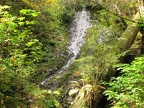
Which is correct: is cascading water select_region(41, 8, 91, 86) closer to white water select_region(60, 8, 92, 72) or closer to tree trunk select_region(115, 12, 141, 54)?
white water select_region(60, 8, 92, 72)

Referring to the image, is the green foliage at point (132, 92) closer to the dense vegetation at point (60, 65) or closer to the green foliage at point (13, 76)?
the dense vegetation at point (60, 65)

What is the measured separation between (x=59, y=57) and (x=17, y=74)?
7.23 m

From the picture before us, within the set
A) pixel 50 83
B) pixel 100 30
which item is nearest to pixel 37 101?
pixel 100 30

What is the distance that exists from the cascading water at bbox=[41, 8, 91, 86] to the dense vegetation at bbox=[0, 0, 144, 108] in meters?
0.44

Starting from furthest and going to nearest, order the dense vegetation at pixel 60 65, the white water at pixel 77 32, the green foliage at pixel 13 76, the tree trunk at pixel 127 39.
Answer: the white water at pixel 77 32 → the tree trunk at pixel 127 39 → the dense vegetation at pixel 60 65 → the green foliage at pixel 13 76

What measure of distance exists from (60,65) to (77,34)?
451cm

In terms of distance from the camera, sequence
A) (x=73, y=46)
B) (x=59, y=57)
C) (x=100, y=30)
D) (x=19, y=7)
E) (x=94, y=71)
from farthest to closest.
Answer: (x=73, y=46), (x=59, y=57), (x=19, y=7), (x=100, y=30), (x=94, y=71)

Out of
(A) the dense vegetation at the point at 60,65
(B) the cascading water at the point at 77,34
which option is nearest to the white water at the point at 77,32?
(B) the cascading water at the point at 77,34

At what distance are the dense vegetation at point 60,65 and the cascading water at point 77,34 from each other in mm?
444

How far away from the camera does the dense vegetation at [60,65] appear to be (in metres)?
4.00

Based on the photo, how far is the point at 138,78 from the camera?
4.21 m

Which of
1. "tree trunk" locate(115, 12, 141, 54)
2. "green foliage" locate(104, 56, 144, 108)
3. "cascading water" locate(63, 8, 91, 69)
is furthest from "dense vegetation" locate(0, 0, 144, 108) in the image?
"cascading water" locate(63, 8, 91, 69)

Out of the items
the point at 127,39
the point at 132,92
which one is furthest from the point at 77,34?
the point at 132,92

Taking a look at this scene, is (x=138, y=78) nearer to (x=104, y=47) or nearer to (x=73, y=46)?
(x=104, y=47)
